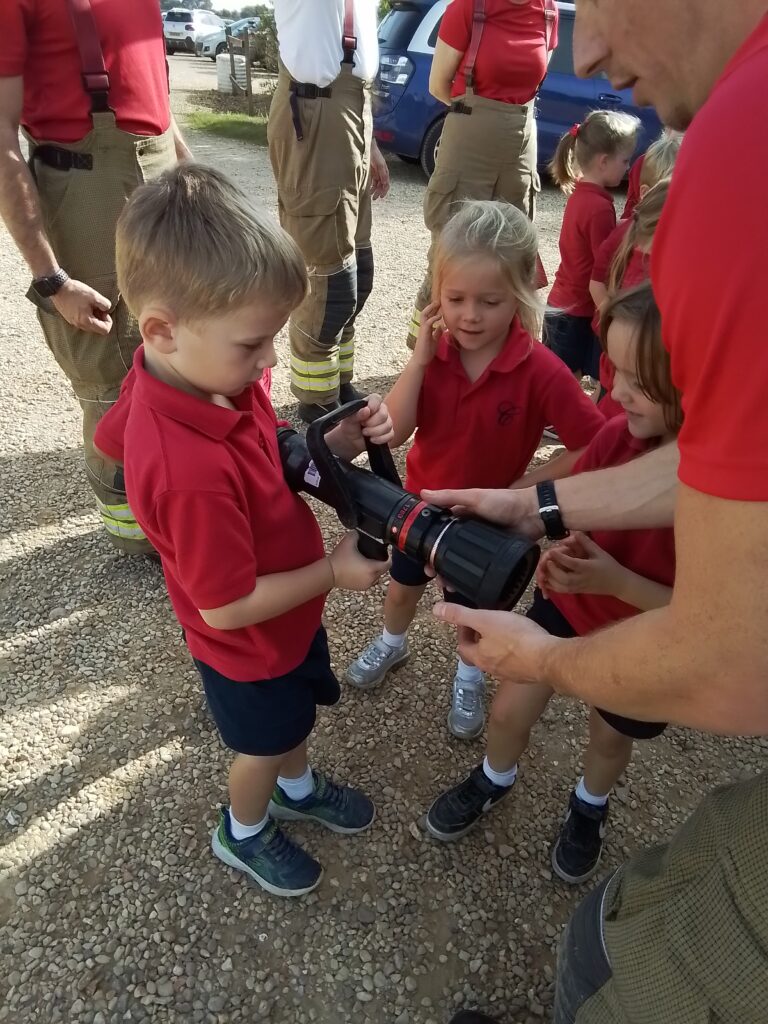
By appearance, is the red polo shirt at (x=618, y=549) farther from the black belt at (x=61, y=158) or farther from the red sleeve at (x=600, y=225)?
the red sleeve at (x=600, y=225)

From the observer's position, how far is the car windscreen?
877 centimetres

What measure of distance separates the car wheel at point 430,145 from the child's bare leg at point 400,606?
813 cm

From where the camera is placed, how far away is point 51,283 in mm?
2545

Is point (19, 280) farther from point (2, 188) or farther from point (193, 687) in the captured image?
point (193, 687)

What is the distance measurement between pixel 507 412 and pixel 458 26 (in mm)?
3202

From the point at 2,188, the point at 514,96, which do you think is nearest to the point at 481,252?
the point at 2,188

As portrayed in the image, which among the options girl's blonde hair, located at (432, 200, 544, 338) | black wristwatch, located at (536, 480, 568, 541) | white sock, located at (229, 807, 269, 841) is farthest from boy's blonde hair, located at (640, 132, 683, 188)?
white sock, located at (229, 807, 269, 841)

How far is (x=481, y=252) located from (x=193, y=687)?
6.28ft

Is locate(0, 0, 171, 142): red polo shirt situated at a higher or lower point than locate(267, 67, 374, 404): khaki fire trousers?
higher

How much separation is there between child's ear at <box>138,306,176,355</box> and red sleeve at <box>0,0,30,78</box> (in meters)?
1.47

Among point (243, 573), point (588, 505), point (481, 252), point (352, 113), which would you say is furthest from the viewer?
point (352, 113)

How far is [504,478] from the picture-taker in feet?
8.04

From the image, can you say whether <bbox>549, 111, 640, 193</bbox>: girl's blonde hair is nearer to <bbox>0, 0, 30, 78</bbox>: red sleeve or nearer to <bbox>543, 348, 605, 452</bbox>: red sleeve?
<bbox>543, 348, 605, 452</bbox>: red sleeve

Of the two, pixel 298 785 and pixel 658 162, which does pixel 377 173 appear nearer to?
pixel 658 162
